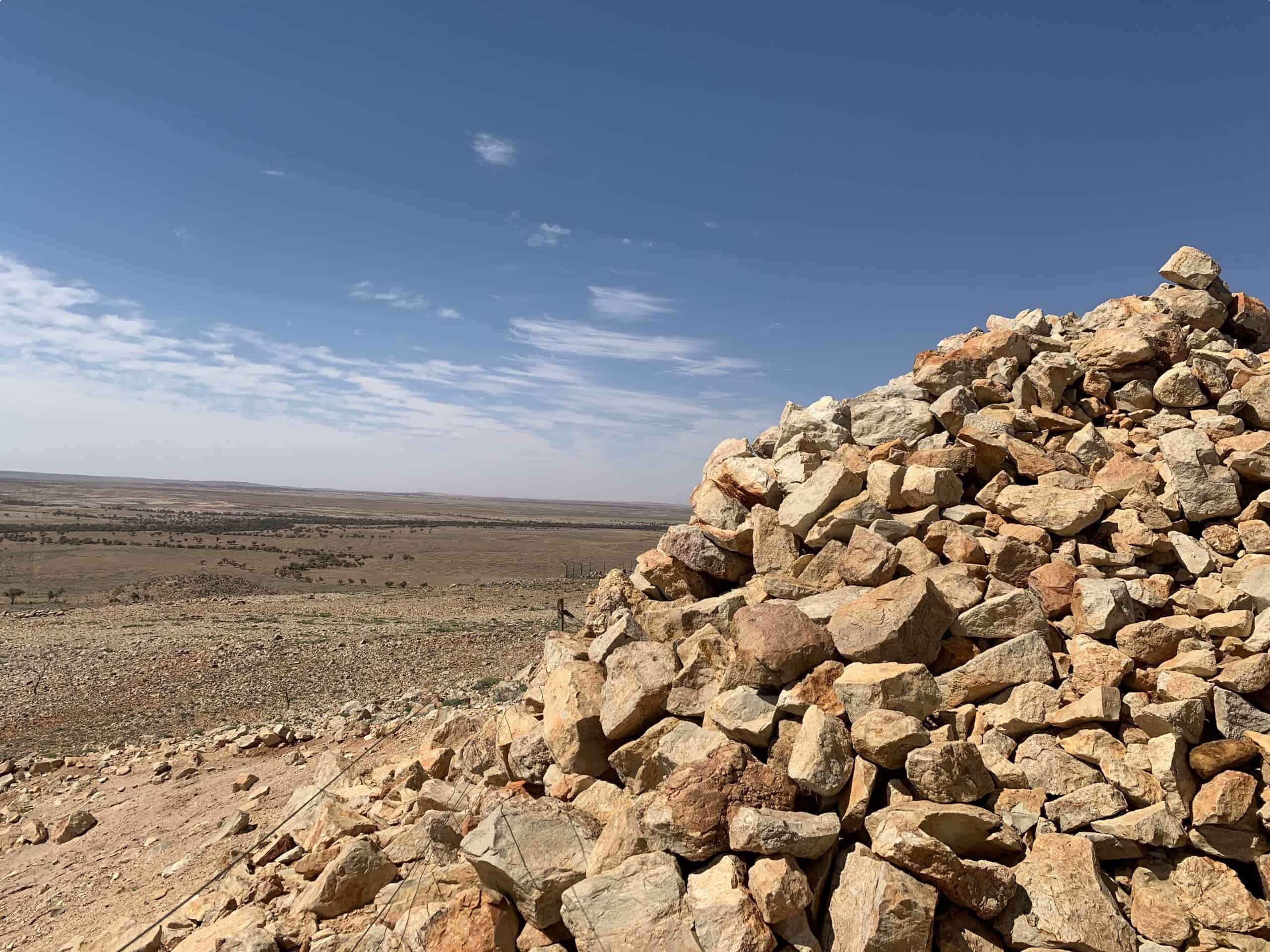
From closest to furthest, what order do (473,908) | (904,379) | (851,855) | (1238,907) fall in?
(1238,907)
(851,855)
(473,908)
(904,379)

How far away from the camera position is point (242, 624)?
27.9 meters

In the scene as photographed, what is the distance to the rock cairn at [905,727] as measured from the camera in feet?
14.2

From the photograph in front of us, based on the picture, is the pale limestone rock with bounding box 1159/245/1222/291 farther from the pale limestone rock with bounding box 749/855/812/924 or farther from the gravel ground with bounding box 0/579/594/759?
the gravel ground with bounding box 0/579/594/759

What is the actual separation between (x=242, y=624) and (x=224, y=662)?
780cm

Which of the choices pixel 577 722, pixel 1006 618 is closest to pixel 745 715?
pixel 577 722

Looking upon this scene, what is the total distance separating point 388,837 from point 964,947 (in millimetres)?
4474

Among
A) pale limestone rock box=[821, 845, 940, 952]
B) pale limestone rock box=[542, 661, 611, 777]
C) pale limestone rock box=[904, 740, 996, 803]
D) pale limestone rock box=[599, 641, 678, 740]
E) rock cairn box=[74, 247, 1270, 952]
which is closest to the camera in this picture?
pale limestone rock box=[821, 845, 940, 952]

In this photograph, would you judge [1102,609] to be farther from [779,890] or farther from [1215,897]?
[779,890]

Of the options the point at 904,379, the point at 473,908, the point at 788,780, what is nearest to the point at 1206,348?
the point at 904,379

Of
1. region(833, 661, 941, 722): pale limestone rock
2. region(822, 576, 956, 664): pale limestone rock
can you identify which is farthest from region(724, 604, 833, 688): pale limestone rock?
region(833, 661, 941, 722): pale limestone rock

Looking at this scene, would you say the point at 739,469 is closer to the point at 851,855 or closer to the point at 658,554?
the point at 658,554

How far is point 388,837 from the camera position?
621cm

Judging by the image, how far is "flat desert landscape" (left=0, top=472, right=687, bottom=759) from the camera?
54.4 ft

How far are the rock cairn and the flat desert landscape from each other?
382 inches
